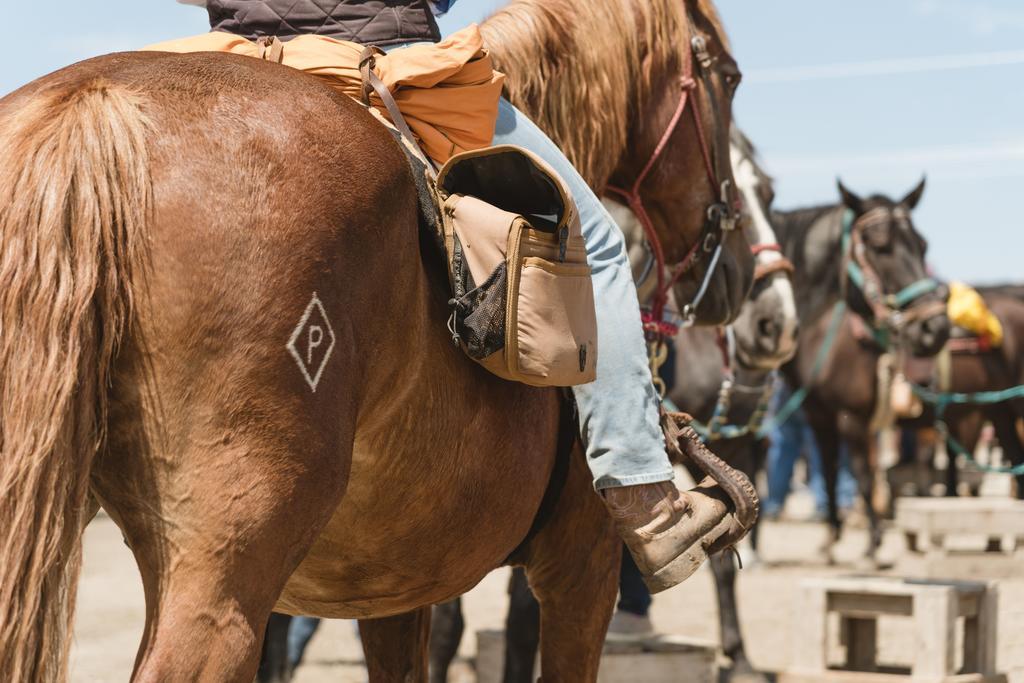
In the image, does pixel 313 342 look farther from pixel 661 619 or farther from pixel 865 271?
pixel 865 271

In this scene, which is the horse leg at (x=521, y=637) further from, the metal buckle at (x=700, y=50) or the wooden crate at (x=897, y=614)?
the metal buckle at (x=700, y=50)

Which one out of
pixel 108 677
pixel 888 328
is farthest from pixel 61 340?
Answer: pixel 888 328

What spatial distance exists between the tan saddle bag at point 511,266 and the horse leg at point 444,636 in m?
3.49

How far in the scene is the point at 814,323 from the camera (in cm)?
1226

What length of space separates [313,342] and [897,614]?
5.18 meters

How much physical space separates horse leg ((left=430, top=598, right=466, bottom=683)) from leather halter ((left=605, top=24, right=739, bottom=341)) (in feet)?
7.63

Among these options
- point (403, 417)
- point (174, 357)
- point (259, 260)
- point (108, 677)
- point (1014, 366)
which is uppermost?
point (259, 260)

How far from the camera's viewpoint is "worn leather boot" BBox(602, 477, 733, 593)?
8.38ft

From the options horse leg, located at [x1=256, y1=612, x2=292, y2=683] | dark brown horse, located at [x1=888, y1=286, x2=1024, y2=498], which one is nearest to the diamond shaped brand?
horse leg, located at [x1=256, y1=612, x2=292, y2=683]

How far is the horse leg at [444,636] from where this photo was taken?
559cm

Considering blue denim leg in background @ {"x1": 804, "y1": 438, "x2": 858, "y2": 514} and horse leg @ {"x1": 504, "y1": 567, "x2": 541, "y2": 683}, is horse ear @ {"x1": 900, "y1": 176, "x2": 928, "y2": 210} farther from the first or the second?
horse leg @ {"x1": 504, "y1": 567, "x2": 541, "y2": 683}

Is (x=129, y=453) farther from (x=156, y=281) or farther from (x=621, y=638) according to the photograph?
(x=621, y=638)

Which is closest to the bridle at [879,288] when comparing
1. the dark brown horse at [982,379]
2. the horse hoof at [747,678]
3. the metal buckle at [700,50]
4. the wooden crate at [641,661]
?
the dark brown horse at [982,379]

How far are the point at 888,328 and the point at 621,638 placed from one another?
6.31m
